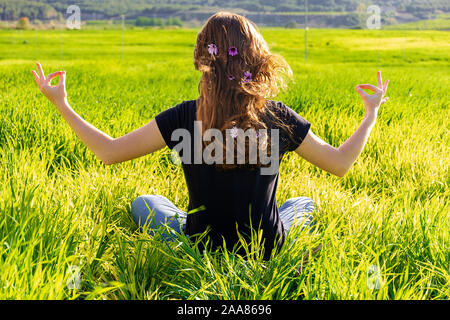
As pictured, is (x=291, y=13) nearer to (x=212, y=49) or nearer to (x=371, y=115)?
(x=371, y=115)

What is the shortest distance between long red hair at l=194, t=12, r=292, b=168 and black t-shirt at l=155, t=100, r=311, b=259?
0.39 ft

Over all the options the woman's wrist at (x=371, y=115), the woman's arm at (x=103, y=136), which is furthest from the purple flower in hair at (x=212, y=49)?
the woman's wrist at (x=371, y=115)

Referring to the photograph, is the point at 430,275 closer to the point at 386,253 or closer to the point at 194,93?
the point at 386,253

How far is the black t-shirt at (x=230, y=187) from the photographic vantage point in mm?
1967

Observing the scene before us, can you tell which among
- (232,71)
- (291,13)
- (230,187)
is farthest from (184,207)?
(291,13)

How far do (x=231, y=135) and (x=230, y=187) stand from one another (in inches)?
9.1

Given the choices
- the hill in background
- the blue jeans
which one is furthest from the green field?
the hill in background

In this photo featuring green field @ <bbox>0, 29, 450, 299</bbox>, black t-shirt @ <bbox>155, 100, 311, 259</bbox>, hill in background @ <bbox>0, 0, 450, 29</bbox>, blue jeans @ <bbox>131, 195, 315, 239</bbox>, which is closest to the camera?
green field @ <bbox>0, 29, 450, 299</bbox>

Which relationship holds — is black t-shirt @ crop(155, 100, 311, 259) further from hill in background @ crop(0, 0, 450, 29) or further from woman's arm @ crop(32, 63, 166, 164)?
hill in background @ crop(0, 0, 450, 29)

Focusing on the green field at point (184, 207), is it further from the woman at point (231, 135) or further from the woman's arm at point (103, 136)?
the woman's arm at point (103, 136)

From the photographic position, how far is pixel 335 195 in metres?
3.00

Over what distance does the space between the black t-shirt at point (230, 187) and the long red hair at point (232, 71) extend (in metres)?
0.12

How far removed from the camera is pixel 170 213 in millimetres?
2455

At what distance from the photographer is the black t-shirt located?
1.97 metres
